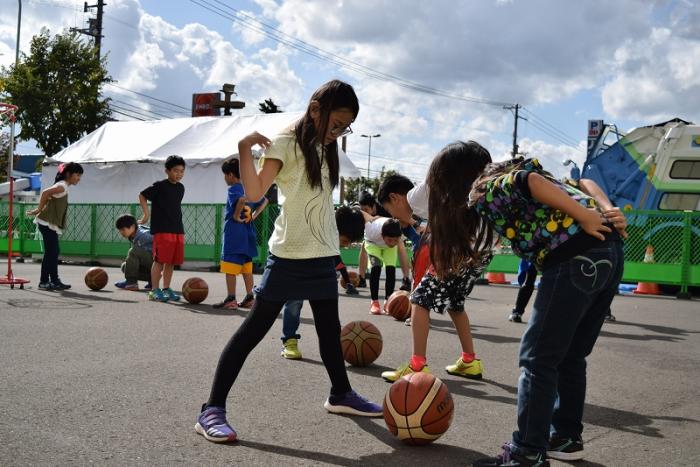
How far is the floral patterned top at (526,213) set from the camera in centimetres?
316

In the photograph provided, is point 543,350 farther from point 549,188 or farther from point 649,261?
point 649,261

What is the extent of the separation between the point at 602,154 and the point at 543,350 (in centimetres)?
1580

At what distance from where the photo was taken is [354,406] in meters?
4.28

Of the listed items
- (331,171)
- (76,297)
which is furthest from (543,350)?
(76,297)

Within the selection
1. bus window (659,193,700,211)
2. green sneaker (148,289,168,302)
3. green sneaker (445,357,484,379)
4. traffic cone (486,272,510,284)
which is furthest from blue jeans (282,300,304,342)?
bus window (659,193,700,211)

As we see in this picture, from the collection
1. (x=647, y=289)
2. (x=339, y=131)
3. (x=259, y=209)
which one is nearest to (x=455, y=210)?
(x=339, y=131)

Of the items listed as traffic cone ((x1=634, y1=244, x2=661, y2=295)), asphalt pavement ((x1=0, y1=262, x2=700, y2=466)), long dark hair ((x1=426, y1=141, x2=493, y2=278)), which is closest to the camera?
asphalt pavement ((x1=0, y1=262, x2=700, y2=466))

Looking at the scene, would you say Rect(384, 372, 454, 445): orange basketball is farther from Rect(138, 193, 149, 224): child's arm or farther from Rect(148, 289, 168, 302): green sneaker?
Rect(138, 193, 149, 224): child's arm

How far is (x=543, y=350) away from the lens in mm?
3191

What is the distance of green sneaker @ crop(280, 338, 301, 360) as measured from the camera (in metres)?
6.11

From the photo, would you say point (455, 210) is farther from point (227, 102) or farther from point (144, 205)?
point (227, 102)

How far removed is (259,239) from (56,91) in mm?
19470

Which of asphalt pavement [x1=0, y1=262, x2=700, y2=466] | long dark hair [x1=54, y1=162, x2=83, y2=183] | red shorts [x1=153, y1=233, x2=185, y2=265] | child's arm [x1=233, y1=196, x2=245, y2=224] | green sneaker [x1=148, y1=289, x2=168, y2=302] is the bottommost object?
asphalt pavement [x1=0, y1=262, x2=700, y2=466]

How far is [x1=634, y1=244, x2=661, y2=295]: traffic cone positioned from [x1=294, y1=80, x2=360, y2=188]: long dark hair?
13281mm
